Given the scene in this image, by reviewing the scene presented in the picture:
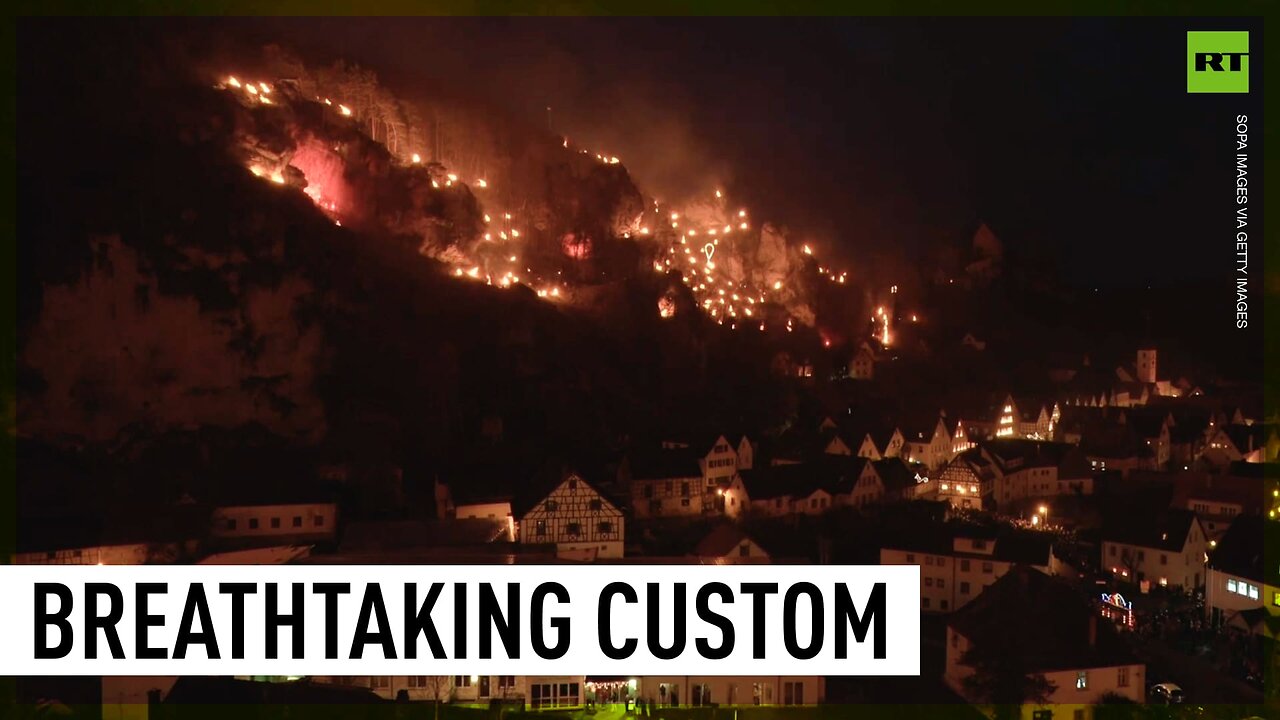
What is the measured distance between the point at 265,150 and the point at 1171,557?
2629 cm

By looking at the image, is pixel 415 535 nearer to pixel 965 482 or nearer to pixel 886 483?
pixel 886 483

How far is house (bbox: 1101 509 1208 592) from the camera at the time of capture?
1448 cm

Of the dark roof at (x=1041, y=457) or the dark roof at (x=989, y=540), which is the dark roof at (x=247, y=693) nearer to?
the dark roof at (x=989, y=540)

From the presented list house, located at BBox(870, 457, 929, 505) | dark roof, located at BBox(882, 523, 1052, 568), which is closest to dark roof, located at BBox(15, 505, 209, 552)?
dark roof, located at BBox(882, 523, 1052, 568)

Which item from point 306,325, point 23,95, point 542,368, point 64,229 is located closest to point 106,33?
point 23,95

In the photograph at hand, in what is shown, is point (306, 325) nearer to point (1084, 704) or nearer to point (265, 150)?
point (265, 150)

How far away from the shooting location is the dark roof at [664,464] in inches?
714

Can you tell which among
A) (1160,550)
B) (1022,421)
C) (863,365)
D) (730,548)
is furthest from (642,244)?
(730,548)

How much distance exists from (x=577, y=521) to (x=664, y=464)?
17.6 feet

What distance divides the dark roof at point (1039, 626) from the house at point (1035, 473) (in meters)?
10.8

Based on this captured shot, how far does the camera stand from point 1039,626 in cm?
951

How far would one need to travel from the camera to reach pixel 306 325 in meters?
22.2

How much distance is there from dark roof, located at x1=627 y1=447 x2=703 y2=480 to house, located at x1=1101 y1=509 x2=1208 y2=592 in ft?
26.1

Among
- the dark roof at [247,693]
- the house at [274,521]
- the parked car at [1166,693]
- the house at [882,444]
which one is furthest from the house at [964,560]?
the house at [274,521]
